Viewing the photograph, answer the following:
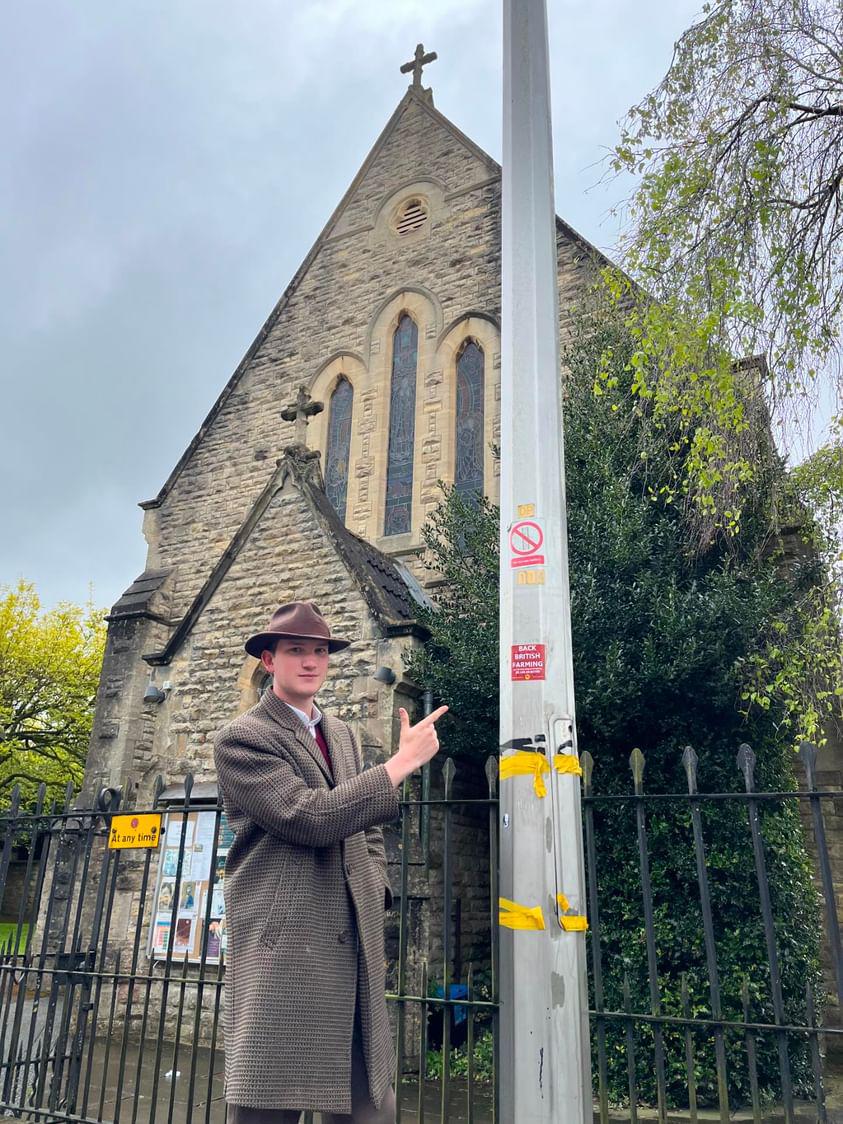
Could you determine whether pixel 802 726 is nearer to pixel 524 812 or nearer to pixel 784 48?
pixel 784 48

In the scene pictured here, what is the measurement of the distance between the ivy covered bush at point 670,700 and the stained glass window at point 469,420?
2883mm

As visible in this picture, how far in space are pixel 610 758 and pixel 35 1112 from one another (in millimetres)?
5352

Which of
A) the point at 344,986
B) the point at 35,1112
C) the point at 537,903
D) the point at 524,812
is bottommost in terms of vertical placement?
the point at 35,1112

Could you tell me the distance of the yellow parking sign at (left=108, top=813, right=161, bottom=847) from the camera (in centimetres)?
501

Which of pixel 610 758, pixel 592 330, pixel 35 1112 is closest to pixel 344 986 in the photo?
pixel 35 1112

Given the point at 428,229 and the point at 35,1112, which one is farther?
the point at 428,229

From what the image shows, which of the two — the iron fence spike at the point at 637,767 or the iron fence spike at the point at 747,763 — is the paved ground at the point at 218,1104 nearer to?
the iron fence spike at the point at 637,767

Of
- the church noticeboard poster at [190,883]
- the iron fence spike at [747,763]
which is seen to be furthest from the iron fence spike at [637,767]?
the church noticeboard poster at [190,883]

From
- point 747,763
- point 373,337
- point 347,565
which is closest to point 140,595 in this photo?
point 347,565

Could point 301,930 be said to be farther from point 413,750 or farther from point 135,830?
point 135,830

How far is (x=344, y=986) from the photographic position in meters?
2.58

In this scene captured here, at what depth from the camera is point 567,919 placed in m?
2.35

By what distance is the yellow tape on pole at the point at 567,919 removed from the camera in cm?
235

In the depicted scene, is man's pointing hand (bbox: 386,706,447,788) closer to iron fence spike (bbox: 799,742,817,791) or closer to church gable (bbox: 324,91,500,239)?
iron fence spike (bbox: 799,742,817,791)
